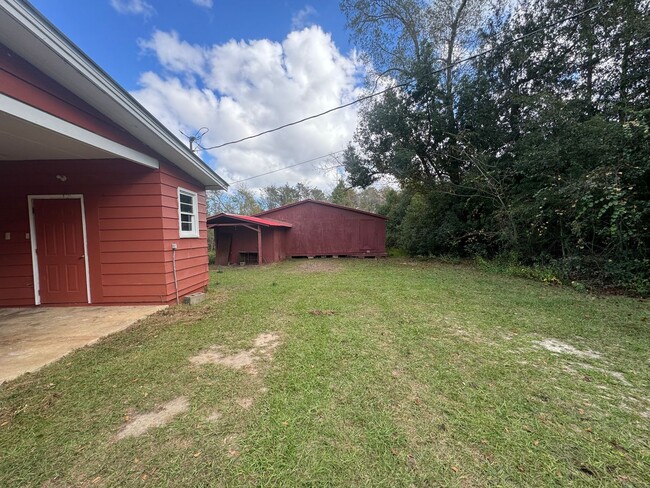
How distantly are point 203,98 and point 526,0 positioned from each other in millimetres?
12922

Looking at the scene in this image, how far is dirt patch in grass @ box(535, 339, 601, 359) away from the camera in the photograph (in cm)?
285

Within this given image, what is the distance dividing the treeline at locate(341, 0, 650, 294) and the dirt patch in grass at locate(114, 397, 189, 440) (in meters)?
8.07

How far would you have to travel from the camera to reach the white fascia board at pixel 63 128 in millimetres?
2277

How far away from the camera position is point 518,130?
996 centimetres

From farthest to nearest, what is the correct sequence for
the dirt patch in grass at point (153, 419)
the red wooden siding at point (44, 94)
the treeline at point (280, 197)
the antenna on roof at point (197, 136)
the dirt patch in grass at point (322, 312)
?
the treeline at point (280, 197)
the antenna on roof at point (197, 136)
the dirt patch in grass at point (322, 312)
the red wooden siding at point (44, 94)
the dirt patch in grass at point (153, 419)

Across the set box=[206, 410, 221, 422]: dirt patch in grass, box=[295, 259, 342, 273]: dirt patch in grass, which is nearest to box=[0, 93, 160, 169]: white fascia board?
box=[206, 410, 221, 422]: dirt patch in grass

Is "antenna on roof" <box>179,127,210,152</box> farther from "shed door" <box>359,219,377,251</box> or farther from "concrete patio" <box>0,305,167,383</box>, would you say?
"shed door" <box>359,219,377,251</box>

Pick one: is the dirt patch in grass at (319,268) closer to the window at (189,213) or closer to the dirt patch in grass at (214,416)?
the window at (189,213)

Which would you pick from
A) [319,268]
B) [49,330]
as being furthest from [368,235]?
[49,330]

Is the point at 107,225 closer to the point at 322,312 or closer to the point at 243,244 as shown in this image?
the point at 322,312

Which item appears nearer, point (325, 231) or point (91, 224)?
point (91, 224)

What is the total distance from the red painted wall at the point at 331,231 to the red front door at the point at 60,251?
10882mm

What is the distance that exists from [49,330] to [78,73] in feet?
10.4

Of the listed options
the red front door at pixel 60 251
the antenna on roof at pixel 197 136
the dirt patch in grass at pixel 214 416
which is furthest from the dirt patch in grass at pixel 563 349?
the antenna on roof at pixel 197 136
